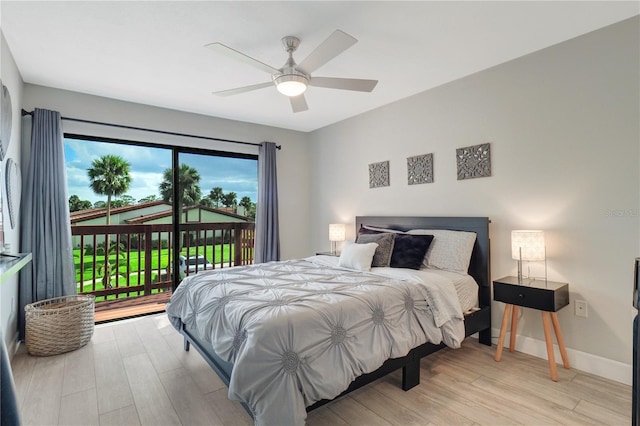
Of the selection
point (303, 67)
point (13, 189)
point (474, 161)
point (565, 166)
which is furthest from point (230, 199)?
point (565, 166)

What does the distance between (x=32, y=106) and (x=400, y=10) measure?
3.70 m

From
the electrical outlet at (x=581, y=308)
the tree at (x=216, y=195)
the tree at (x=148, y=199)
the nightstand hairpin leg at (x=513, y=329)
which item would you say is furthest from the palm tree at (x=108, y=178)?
the electrical outlet at (x=581, y=308)

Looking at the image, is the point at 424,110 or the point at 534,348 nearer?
the point at 534,348

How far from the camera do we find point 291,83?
235cm

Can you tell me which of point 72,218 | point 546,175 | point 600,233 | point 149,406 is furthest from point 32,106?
point 600,233

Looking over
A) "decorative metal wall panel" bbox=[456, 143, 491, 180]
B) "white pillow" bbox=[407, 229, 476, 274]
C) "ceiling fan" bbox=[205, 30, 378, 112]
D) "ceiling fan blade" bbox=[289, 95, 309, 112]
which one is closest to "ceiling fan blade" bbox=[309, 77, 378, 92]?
"ceiling fan" bbox=[205, 30, 378, 112]

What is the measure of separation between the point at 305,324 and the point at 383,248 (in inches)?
65.0

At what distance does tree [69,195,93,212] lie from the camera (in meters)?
3.99

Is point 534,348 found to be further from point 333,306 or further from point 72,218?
point 72,218

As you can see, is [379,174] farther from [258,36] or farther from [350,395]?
[350,395]

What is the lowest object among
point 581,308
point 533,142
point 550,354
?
point 550,354

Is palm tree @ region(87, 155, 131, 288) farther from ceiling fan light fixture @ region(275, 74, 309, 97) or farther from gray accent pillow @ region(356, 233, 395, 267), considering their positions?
gray accent pillow @ region(356, 233, 395, 267)

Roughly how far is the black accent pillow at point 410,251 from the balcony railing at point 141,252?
260 cm

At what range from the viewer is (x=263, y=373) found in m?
1.58
